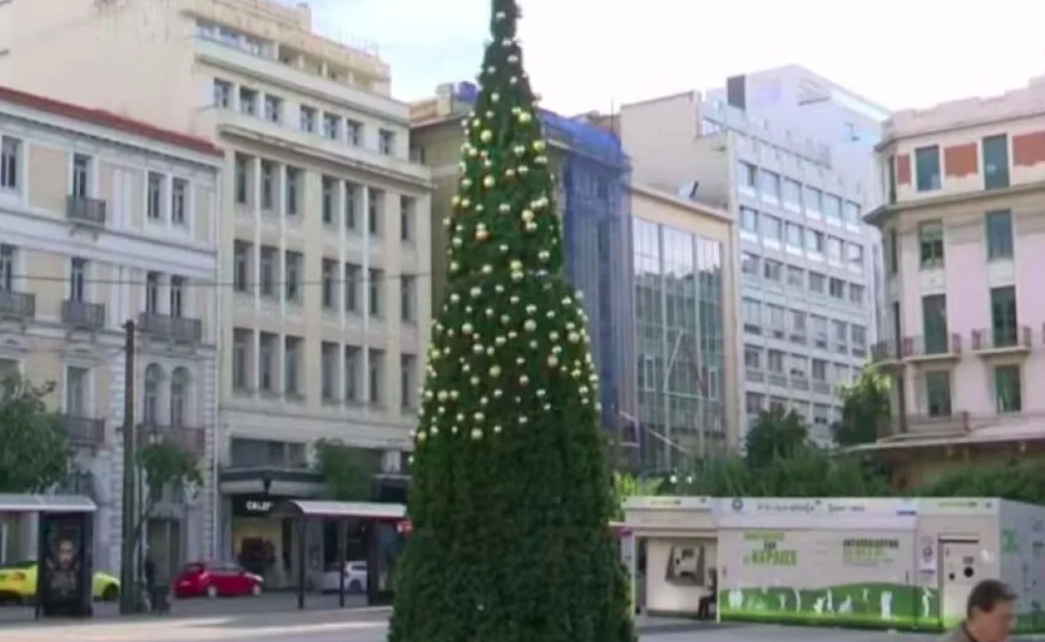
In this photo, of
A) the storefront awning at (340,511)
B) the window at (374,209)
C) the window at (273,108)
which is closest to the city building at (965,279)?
the window at (374,209)

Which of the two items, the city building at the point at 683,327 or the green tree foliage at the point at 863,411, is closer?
the green tree foliage at the point at 863,411

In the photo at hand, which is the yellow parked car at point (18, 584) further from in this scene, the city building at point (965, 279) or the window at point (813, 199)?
the window at point (813, 199)

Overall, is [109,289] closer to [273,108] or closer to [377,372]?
[273,108]

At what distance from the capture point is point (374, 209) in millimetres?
69688

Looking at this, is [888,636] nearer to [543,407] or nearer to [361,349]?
[543,407]

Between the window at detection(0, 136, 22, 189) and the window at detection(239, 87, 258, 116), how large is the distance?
10600 millimetres

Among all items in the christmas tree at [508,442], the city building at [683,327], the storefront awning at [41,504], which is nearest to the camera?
the christmas tree at [508,442]

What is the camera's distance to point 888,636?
106ft

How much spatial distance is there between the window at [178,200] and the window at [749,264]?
4132cm

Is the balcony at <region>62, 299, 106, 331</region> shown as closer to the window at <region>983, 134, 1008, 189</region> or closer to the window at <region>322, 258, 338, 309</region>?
the window at <region>322, 258, 338, 309</region>

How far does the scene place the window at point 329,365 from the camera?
2643 inches

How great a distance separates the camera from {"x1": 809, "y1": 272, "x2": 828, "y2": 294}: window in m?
104

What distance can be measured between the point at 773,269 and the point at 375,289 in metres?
35.8

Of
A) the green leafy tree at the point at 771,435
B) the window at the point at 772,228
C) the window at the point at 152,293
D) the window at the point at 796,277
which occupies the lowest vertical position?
the green leafy tree at the point at 771,435
